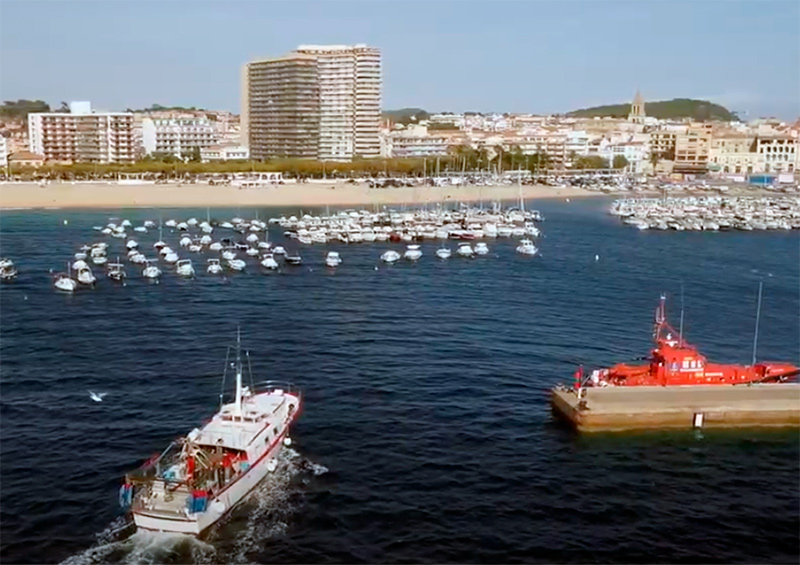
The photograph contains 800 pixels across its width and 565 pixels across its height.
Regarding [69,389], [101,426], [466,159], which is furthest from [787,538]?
[466,159]

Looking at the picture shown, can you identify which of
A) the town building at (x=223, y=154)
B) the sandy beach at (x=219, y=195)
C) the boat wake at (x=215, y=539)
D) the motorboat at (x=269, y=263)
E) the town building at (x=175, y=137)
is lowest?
the boat wake at (x=215, y=539)

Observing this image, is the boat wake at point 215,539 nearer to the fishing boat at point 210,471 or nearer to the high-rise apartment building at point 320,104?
the fishing boat at point 210,471

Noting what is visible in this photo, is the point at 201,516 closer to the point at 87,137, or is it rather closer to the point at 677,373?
the point at 677,373

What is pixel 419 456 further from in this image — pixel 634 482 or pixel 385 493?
pixel 634 482

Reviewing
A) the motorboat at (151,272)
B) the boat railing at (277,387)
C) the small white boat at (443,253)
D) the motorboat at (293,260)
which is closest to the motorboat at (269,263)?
the motorboat at (293,260)

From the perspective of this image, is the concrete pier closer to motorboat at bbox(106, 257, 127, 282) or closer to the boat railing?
the boat railing

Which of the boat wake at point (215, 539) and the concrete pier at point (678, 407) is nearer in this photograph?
the boat wake at point (215, 539)
